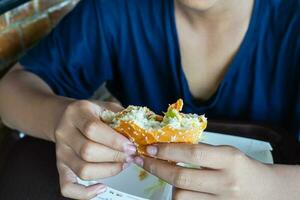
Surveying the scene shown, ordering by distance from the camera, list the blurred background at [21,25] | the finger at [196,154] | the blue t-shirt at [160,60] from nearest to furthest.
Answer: the finger at [196,154] < the blue t-shirt at [160,60] < the blurred background at [21,25]

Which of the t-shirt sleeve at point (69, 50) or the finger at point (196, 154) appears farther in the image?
the t-shirt sleeve at point (69, 50)

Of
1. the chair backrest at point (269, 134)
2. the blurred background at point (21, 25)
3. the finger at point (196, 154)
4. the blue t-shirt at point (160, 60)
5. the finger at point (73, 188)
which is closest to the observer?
the finger at point (196, 154)

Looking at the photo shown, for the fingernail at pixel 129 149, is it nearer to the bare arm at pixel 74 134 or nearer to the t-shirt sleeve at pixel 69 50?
the bare arm at pixel 74 134

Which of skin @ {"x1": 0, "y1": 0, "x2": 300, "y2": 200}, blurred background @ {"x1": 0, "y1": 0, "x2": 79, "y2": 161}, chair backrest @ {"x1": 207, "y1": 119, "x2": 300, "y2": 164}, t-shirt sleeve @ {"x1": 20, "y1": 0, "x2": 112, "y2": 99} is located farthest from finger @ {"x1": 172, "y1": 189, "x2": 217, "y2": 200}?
blurred background @ {"x1": 0, "y1": 0, "x2": 79, "y2": 161}

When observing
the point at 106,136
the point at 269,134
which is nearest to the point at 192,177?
the point at 106,136

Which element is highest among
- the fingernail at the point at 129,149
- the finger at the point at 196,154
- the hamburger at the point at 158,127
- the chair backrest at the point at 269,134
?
the hamburger at the point at 158,127

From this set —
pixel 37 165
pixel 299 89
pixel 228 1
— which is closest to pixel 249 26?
pixel 228 1

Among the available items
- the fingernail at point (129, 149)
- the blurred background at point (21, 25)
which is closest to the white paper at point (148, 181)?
the fingernail at point (129, 149)
